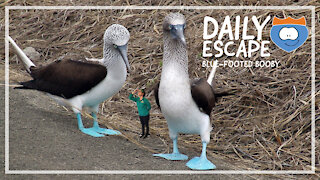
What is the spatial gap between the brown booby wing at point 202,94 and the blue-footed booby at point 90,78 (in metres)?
0.54

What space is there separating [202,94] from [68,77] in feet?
4.65

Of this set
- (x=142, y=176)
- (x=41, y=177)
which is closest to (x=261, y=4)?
(x=142, y=176)

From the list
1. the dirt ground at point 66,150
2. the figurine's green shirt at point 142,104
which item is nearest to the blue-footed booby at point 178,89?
the figurine's green shirt at point 142,104

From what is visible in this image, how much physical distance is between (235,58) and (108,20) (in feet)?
6.87

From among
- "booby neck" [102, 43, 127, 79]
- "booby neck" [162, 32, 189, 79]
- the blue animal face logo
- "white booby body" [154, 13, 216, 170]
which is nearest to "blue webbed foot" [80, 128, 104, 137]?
"booby neck" [102, 43, 127, 79]

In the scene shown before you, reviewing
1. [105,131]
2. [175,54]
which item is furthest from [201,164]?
[105,131]

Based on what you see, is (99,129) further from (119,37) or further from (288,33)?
(288,33)

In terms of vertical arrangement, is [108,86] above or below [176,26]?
below

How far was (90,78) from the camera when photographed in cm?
480

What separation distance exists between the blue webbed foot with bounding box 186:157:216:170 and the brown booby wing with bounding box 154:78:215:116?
427 millimetres

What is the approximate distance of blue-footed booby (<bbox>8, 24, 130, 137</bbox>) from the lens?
4.66 meters

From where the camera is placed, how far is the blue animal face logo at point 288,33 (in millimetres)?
5730

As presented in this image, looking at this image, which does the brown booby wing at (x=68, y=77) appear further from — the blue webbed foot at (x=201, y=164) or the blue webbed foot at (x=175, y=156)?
the blue webbed foot at (x=201, y=164)

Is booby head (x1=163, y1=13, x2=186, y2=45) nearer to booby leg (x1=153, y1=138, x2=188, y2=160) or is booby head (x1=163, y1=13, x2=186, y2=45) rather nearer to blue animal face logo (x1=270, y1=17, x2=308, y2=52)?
booby leg (x1=153, y1=138, x2=188, y2=160)
